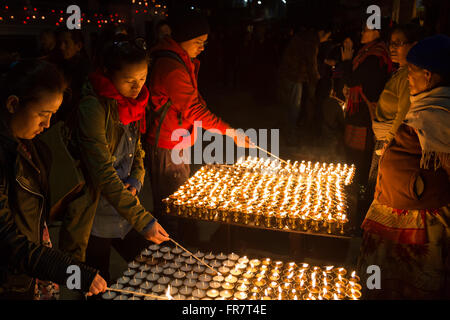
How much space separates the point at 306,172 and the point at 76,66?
3.42m

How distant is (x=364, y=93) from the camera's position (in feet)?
14.5

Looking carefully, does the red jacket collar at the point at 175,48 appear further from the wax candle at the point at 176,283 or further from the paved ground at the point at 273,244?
the wax candle at the point at 176,283

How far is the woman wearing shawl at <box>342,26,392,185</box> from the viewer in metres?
4.30

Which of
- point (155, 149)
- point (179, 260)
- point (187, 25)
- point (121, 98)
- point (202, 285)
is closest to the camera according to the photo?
point (202, 285)

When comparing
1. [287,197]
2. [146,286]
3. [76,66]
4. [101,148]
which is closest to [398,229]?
[287,197]

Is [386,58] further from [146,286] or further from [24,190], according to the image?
[24,190]

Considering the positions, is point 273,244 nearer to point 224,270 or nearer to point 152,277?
point 224,270

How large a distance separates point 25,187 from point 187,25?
6.76ft

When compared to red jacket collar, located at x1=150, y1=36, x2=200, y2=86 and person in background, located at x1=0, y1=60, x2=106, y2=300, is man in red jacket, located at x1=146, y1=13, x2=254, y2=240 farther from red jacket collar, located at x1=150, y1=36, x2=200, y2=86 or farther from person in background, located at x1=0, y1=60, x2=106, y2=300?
person in background, located at x1=0, y1=60, x2=106, y2=300

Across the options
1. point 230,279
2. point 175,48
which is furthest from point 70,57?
point 230,279

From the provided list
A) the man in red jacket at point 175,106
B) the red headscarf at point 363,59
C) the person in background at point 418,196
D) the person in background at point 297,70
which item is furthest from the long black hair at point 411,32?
the person in background at point 297,70

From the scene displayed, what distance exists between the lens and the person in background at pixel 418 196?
2.01 m

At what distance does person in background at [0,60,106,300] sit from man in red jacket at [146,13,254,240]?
162 cm

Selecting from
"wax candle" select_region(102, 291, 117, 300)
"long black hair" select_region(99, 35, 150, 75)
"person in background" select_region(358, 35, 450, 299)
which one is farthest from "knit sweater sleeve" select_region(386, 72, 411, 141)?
"wax candle" select_region(102, 291, 117, 300)
